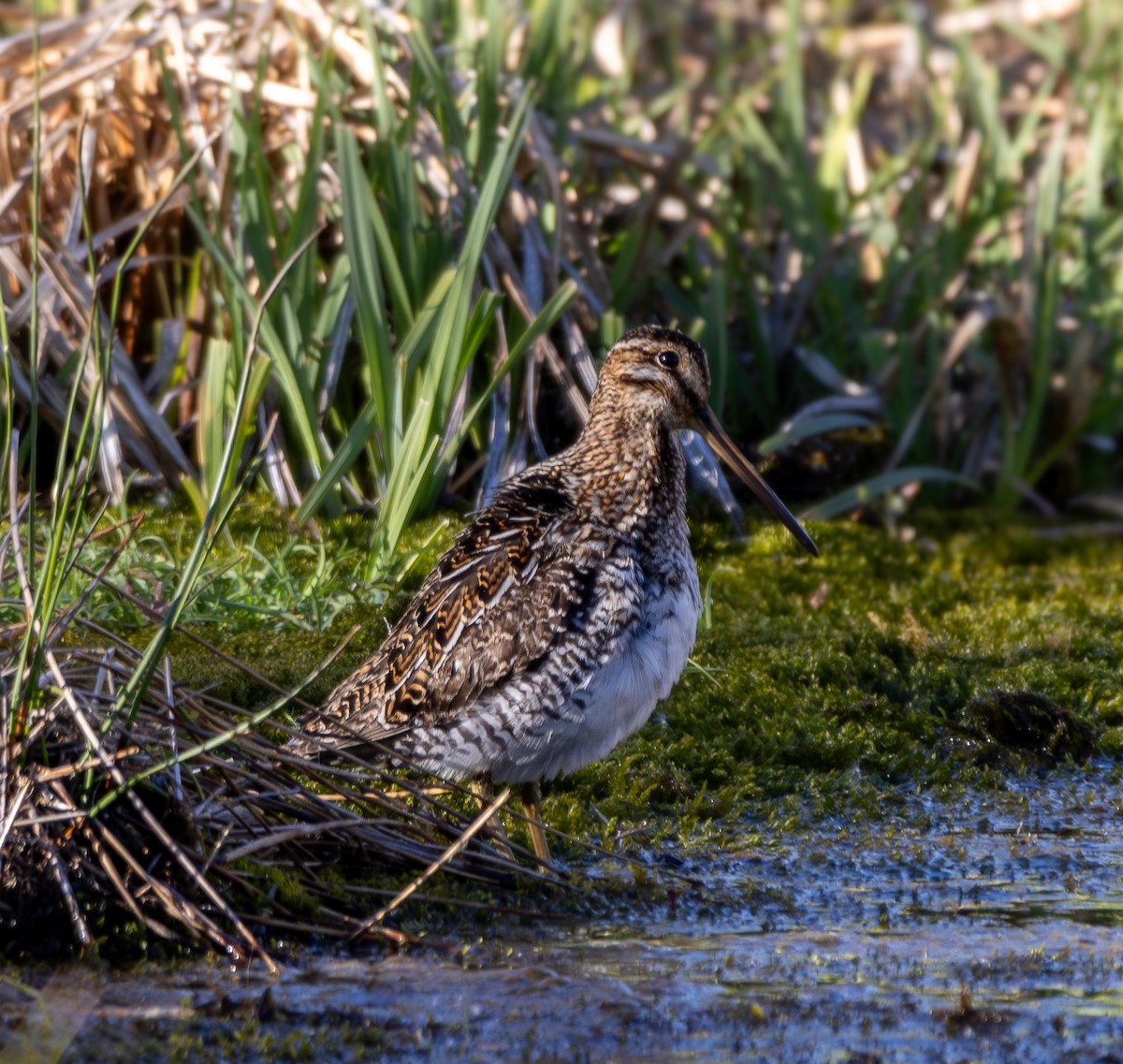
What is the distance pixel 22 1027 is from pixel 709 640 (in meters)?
2.81

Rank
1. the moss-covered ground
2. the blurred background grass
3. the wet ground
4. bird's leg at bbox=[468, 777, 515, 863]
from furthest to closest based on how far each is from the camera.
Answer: the blurred background grass
the moss-covered ground
bird's leg at bbox=[468, 777, 515, 863]
the wet ground

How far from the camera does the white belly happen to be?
12.7 feet

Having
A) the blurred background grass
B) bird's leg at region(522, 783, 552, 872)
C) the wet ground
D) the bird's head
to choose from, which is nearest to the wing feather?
bird's leg at region(522, 783, 552, 872)

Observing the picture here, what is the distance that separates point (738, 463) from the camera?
478 cm

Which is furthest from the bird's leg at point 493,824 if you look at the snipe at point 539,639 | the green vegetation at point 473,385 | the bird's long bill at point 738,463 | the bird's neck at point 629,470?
the bird's long bill at point 738,463

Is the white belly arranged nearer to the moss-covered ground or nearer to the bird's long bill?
the moss-covered ground

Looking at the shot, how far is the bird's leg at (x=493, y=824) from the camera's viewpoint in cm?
366

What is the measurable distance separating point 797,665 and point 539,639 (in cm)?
143

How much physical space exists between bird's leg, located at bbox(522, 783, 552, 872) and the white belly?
101 millimetres

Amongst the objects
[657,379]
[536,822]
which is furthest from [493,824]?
[657,379]

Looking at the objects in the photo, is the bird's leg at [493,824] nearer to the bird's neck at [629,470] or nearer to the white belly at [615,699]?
the white belly at [615,699]

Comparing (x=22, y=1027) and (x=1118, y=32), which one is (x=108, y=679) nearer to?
(x=22, y=1027)

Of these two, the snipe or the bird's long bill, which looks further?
the bird's long bill

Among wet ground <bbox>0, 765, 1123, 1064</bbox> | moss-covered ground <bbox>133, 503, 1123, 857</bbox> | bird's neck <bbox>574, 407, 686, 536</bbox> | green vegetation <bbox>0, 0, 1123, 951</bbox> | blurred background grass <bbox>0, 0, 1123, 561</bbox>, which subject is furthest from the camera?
blurred background grass <bbox>0, 0, 1123, 561</bbox>
